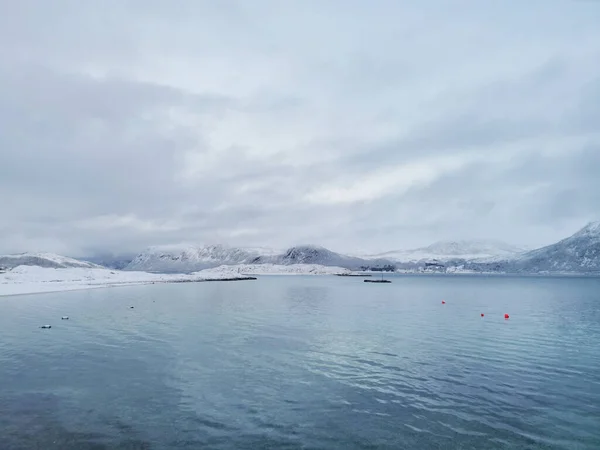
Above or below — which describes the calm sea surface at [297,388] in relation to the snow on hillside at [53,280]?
below

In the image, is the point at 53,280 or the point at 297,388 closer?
the point at 297,388

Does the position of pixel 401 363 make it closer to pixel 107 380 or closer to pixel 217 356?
pixel 217 356

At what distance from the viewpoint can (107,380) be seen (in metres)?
27.8

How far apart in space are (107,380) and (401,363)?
22.2 meters

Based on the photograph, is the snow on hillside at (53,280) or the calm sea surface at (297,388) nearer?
the calm sea surface at (297,388)

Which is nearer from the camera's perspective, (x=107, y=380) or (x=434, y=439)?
(x=434, y=439)

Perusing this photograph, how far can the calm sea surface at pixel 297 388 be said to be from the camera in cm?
1891

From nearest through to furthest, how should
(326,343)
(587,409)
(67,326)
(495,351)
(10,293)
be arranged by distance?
1. (587,409)
2. (495,351)
3. (326,343)
4. (67,326)
5. (10,293)

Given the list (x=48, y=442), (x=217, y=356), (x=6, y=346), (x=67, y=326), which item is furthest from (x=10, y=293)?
(x=48, y=442)

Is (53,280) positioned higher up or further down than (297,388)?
higher up

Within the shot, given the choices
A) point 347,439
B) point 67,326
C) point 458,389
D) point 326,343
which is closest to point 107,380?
point 347,439

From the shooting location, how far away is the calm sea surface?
18.9 metres

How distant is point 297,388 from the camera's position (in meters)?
26.3

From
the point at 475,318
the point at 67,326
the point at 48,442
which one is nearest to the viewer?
the point at 48,442
